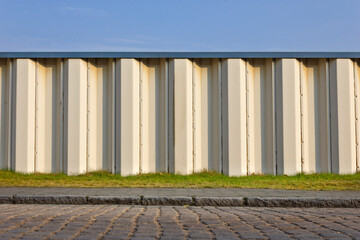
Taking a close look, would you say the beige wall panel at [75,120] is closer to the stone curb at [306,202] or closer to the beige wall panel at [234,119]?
the beige wall panel at [234,119]

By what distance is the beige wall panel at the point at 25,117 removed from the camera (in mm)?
13680

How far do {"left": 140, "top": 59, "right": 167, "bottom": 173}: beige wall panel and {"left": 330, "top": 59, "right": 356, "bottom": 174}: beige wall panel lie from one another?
4743 millimetres

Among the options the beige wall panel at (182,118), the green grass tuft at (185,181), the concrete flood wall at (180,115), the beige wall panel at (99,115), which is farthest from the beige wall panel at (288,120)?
the beige wall panel at (99,115)

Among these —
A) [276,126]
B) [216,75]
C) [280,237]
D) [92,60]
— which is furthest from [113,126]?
[280,237]

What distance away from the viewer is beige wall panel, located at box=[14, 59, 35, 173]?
13.7 m

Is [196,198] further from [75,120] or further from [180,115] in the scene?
[75,120]

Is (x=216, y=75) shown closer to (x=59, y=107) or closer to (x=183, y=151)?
(x=183, y=151)

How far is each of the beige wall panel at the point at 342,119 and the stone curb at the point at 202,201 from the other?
527 centimetres

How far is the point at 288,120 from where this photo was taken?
44.9 ft

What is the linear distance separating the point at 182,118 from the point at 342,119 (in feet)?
14.7

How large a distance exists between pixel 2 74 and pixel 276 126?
311 inches

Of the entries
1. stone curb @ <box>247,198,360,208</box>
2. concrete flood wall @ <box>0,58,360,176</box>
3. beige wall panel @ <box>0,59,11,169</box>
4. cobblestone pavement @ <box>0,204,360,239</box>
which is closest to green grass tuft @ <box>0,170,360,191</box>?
concrete flood wall @ <box>0,58,360,176</box>

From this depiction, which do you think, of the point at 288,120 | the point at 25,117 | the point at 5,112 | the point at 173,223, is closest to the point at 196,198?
the point at 173,223

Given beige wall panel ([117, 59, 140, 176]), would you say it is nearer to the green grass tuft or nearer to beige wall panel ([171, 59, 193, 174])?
the green grass tuft
